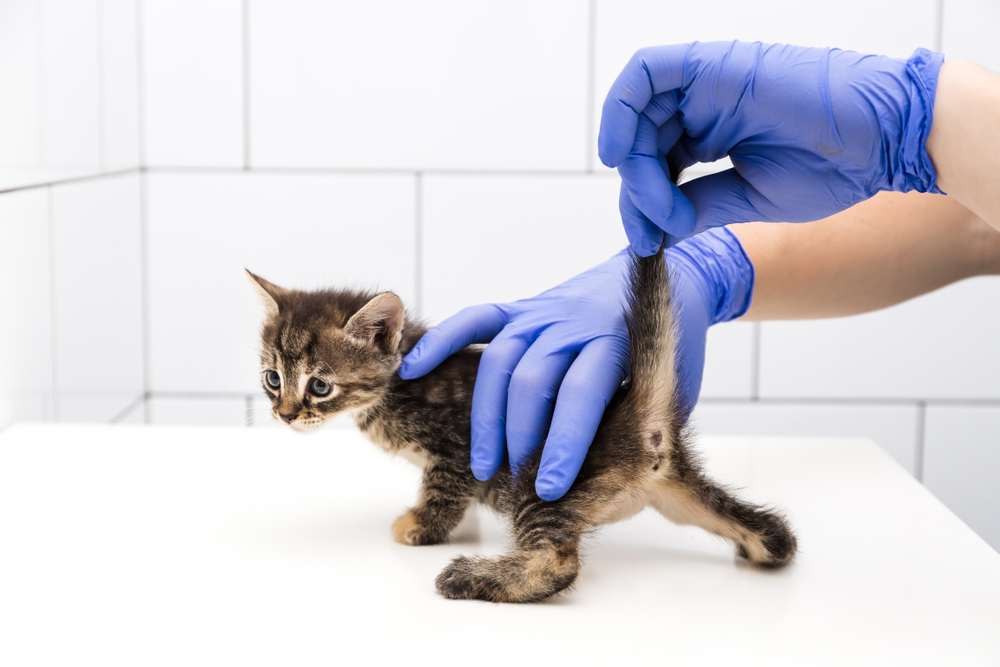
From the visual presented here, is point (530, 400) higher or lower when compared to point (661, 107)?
lower

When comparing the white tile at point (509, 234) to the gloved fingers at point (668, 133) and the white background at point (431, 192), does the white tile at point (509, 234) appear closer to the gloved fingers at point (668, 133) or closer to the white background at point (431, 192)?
the white background at point (431, 192)

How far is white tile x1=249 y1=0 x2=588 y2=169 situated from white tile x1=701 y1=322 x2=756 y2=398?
2.09ft

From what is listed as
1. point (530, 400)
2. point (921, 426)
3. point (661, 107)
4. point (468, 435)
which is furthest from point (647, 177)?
point (921, 426)

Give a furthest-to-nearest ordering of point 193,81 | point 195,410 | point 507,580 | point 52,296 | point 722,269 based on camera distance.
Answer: point 195,410, point 193,81, point 52,296, point 722,269, point 507,580

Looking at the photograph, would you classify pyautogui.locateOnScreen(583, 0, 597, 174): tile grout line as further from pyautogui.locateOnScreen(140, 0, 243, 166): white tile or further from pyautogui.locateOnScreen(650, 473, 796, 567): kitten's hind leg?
pyautogui.locateOnScreen(650, 473, 796, 567): kitten's hind leg

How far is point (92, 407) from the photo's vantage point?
207 cm

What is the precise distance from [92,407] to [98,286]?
303mm

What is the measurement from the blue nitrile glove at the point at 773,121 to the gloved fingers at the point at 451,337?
278 mm

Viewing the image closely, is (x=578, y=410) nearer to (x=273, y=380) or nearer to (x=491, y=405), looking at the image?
(x=491, y=405)

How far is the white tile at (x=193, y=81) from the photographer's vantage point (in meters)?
2.29

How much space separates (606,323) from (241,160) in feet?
4.76

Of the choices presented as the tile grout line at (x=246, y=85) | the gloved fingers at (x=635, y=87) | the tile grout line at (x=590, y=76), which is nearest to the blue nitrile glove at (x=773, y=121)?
the gloved fingers at (x=635, y=87)

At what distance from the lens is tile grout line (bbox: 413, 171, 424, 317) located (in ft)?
7.70

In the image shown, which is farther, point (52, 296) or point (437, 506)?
point (52, 296)
